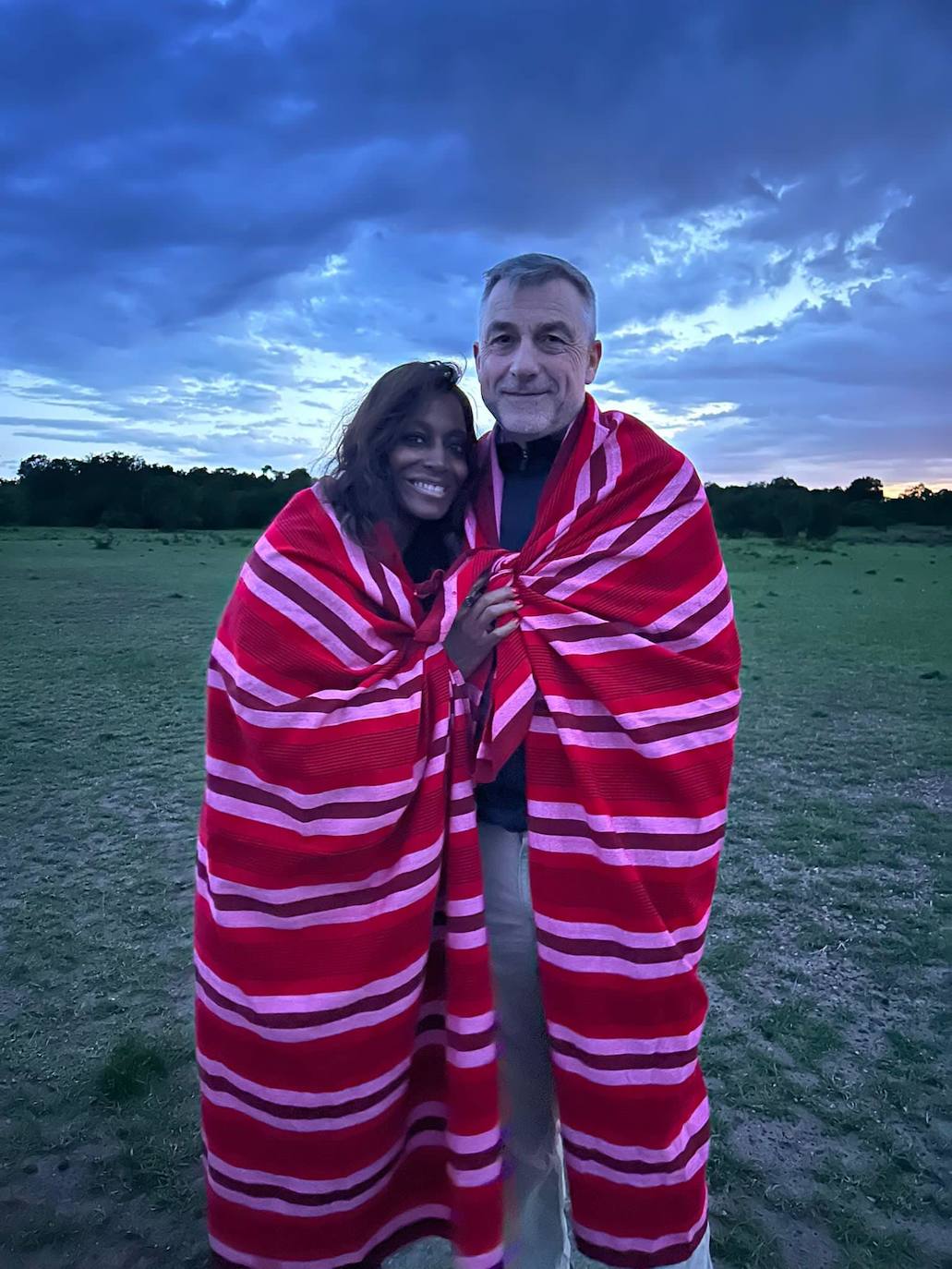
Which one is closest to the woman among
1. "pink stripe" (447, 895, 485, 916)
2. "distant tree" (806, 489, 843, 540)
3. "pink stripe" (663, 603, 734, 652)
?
"pink stripe" (447, 895, 485, 916)

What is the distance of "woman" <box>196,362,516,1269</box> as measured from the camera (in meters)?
1.94

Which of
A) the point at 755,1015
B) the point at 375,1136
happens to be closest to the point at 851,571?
the point at 755,1015

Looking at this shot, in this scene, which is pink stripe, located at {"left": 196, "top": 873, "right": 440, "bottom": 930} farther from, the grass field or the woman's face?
the grass field

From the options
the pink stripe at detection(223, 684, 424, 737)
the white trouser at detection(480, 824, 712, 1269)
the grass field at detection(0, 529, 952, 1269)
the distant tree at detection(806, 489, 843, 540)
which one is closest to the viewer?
the pink stripe at detection(223, 684, 424, 737)

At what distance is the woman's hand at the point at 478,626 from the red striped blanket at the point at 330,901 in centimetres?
5

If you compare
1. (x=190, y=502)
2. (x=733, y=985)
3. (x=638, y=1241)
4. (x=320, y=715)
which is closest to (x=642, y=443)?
(x=320, y=715)

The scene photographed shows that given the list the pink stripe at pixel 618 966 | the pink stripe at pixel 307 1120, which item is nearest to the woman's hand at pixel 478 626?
the pink stripe at pixel 618 966

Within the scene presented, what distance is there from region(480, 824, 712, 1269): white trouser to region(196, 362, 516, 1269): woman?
0.16 meters

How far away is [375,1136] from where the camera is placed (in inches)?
82.3

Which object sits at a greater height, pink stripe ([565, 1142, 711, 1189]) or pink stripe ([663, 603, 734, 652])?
pink stripe ([663, 603, 734, 652])

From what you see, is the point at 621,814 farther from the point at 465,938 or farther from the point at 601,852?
the point at 465,938

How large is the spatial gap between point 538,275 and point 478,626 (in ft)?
2.82

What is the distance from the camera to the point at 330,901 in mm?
1961

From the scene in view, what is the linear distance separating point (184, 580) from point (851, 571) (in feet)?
65.1
